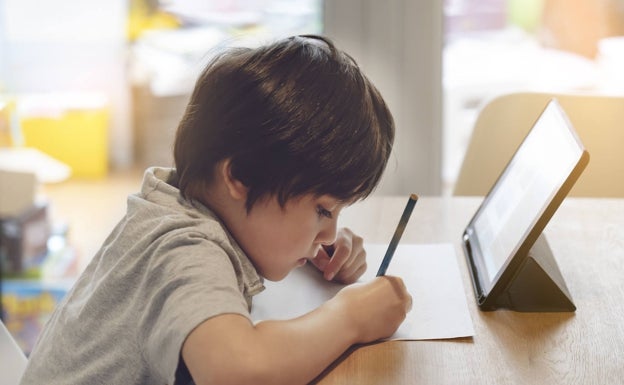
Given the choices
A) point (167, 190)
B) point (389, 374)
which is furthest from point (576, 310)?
point (167, 190)

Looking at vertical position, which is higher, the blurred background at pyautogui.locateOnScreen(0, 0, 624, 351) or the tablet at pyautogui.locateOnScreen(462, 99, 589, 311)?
the tablet at pyautogui.locateOnScreen(462, 99, 589, 311)

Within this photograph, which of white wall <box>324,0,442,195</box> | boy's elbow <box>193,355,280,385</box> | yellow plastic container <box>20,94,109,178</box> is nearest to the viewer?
boy's elbow <box>193,355,280,385</box>

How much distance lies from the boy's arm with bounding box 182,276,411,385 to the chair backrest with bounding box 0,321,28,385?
1.18 feet

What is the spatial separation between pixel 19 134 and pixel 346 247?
2.01 m

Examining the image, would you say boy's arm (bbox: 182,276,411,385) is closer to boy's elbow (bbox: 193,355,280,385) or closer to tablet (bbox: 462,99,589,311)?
boy's elbow (bbox: 193,355,280,385)

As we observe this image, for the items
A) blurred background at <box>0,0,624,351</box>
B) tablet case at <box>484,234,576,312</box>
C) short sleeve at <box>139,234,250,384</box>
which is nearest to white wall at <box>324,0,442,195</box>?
blurred background at <box>0,0,624,351</box>

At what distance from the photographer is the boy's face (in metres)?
0.90

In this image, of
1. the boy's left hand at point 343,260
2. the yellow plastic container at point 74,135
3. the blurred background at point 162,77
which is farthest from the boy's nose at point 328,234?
the yellow plastic container at point 74,135

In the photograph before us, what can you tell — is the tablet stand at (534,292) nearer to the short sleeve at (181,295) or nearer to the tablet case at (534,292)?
the tablet case at (534,292)

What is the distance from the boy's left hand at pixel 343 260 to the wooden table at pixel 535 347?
126mm

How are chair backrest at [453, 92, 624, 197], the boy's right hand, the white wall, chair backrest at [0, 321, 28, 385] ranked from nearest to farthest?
the boy's right hand < chair backrest at [0, 321, 28, 385] < chair backrest at [453, 92, 624, 197] < the white wall

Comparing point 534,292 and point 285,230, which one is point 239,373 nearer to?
point 285,230

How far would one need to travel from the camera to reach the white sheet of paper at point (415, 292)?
94 centimetres

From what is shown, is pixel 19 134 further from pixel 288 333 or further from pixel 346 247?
pixel 288 333
